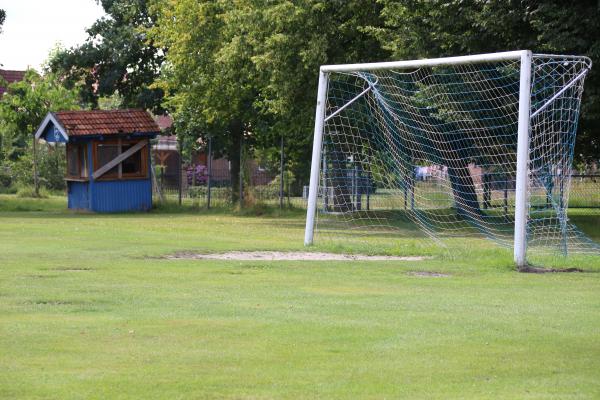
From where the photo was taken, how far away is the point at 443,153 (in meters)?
27.4

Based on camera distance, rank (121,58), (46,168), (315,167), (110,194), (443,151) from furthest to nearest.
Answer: (46,168) < (121,58) < (110,194) < (443,151) < (315,167)

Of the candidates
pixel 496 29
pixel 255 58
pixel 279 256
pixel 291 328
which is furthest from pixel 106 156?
pixel 291 328

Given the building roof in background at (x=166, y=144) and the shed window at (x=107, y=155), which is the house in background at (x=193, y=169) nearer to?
the building roof in background at (x=166, y=144)

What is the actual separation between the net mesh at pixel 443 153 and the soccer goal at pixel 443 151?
3 cm

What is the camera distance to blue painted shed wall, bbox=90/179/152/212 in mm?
36344

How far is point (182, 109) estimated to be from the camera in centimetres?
3797

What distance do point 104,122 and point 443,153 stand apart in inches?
537

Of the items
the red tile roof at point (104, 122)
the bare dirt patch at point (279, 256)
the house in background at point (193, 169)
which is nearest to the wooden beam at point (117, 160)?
the red tile roof at point (104, 122)

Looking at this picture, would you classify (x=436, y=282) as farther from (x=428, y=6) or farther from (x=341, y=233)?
(x=428, y=6)

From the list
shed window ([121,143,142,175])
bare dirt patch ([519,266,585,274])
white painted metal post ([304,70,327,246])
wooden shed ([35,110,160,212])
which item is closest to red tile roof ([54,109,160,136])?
wooden shed ([35,110,160,212])

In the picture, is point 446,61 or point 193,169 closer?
point 446,61

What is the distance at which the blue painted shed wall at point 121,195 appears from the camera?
119 feet

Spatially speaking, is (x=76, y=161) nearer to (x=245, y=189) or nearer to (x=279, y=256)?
(x=245, y=189)

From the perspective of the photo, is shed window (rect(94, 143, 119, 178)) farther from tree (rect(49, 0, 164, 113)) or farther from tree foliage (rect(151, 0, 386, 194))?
tree (rect(49, 0, 164, 113))
